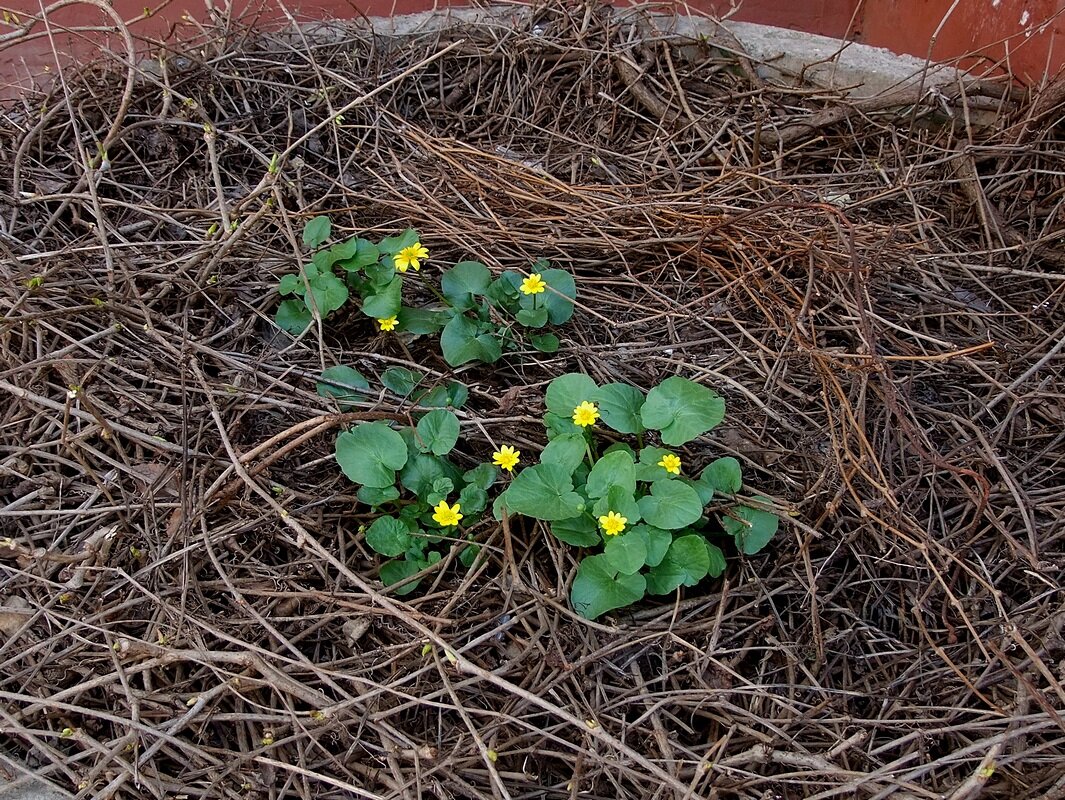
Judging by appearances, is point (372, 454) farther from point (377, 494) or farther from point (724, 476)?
point (724, 476)

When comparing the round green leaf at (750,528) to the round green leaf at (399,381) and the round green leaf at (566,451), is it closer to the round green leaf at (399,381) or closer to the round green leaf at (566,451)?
the round green leaf at (566,451)

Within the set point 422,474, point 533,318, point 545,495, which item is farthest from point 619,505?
point 533,318

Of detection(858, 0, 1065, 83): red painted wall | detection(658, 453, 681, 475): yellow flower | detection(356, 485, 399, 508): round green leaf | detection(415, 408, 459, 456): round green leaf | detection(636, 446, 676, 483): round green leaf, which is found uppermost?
detection(858, 0, 1065, 83): red painted wall

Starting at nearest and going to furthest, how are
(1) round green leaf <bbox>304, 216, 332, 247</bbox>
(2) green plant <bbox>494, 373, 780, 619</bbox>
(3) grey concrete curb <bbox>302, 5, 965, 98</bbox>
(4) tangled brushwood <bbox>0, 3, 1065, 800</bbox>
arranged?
1. (4) tangled brushwood <bbox>0, 3, 1065, 800</bbox>
2. (2) green plant <bbox>494, 373, 780, 619</bbox>
3. (1) round green leaf <bbox>304, 216, 332, 247</bbox>
4. (3) grey concrete curb <bbox>302, 5, 965, 98</bbox>

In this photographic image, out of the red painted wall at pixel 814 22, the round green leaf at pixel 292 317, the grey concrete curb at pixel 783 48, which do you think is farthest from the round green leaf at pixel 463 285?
the grey concrete curb at pixel 783 48

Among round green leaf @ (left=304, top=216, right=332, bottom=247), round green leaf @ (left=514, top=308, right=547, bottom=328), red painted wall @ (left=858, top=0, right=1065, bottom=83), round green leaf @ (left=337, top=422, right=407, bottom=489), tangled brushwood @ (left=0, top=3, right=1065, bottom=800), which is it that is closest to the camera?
tangled brushwood @ (left=0, top=3, right=1065, bottom=800)

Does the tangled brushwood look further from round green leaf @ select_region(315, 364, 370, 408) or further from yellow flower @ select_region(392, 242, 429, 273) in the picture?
yellow flower @ select_region(392, 242, 429, 273)

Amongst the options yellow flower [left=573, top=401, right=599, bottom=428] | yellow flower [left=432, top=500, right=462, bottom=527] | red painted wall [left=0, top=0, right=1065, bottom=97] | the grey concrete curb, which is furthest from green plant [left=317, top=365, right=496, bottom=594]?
the grey concrete curb
